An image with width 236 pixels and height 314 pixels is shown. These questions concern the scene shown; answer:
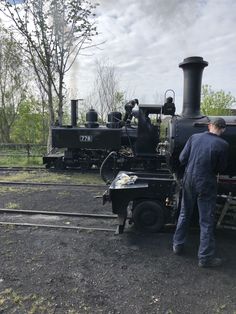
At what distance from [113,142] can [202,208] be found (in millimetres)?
8329

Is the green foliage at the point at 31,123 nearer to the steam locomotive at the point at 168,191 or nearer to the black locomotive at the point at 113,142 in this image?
the black locomotive at the point at 113,142

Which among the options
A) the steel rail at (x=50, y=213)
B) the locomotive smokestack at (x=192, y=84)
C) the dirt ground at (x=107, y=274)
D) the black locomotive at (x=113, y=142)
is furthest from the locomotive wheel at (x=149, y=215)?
the black locomotive at (x=113, y=142)

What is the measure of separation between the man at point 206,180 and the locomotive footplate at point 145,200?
905 mm

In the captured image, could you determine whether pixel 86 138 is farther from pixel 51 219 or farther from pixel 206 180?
pixel 206 180

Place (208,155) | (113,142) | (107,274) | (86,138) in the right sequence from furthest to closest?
(86,138) < (113,142) < (208,155) < (107,274)

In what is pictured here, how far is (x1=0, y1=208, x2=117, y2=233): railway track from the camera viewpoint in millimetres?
6559

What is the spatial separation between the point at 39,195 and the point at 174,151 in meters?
4.34

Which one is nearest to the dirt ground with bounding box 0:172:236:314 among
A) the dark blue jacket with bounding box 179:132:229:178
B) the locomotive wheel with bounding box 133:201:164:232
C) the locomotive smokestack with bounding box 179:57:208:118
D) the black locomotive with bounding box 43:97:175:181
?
the locomotive wheel with bounding box 133:201:164:232

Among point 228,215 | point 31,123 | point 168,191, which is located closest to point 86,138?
point 168,191

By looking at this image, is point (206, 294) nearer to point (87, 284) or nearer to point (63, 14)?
point (87, 284)

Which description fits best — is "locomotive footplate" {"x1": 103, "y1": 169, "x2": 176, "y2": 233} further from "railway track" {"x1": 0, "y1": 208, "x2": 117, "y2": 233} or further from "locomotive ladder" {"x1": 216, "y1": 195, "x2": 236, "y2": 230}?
"locomotive ladder" {"x1": 216, "y1": 195, "x2": 236, "y2": 230}

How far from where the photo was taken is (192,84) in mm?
6691

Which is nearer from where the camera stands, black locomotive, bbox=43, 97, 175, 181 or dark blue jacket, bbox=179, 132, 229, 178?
dark blue jacket, bbox=179, 132, 229, 178

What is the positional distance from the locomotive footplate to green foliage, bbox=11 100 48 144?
2561 cm
